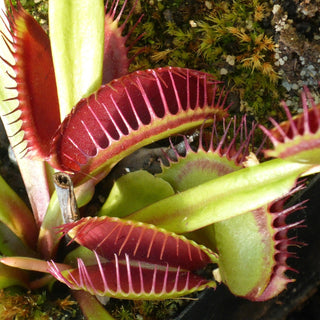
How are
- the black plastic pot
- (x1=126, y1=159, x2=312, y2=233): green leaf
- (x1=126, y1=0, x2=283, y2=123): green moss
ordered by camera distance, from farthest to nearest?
(x1=126, y1=0, x2=283, y2=123): green moss → the black plastic pot → (x1=126, y1=159, x2=312, y2=233): green leaf

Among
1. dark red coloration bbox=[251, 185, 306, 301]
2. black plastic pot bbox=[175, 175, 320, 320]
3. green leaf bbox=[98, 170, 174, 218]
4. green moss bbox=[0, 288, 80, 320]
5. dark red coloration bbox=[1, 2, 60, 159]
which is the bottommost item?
black plastic pot bbox=[175, 175, 320, 320]

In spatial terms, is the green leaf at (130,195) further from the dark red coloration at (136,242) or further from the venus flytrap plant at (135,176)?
the dark red coloration at (136,242)

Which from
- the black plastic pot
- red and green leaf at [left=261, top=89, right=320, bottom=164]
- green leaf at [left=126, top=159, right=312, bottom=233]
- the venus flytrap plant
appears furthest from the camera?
the black plastic pot

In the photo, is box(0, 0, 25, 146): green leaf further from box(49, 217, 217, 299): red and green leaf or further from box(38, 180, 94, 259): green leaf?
box(49, 217, 217, 299): red and green leaf

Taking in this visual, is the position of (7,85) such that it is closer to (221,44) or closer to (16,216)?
(16,216)

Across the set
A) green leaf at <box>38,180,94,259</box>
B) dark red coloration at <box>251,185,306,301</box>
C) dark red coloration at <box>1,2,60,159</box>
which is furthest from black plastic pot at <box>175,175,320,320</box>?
dark red coloration at <box>1,2,60,159</box>

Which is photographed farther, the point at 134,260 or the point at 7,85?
the point at 7,85

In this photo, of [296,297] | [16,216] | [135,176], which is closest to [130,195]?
[135,176]
